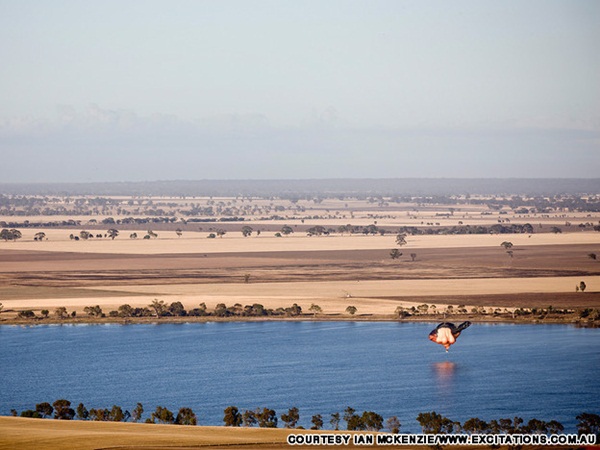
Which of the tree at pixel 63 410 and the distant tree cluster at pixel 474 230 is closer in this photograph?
the tree at pixel 63 410

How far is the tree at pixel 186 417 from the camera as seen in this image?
3875 centimetres

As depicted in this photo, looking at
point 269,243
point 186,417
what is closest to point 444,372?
point 186,417

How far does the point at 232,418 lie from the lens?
3859 centimetres

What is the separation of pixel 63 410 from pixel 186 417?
14.8 feet

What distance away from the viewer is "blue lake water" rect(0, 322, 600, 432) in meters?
42.8

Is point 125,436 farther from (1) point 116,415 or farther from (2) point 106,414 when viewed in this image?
(2) point 106,414

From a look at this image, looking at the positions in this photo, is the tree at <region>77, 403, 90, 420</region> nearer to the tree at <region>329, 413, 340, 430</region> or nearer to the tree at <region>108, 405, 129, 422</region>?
the tree at <region>108, 405, 129, 422</region>

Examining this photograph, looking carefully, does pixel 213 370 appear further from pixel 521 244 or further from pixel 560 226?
pixel 560 226

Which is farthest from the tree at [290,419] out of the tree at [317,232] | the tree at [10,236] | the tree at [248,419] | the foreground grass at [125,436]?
the tree at [317,232]

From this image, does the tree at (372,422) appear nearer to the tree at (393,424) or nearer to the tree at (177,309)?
the tree at (393,424)

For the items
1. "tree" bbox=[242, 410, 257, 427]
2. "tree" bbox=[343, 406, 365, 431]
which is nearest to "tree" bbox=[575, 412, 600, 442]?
"tree" bbox=[343, 406, 365, 431]

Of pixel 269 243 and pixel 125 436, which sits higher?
pixel 269 243

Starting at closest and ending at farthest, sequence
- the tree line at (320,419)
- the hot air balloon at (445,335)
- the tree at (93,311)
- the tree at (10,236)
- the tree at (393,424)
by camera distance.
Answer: the tree line at (320,419) < the tree at (393,424) < the hot air balloon at (445,335) < the tree at (93,311) < the tree at (10,236)

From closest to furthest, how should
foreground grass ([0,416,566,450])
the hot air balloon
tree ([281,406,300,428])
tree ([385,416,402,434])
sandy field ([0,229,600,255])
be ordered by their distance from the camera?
foreground grass ([0,416,566,450]) < tree ([385,416,402,434]) < tree ([281,406,300,428]) < the hot air balloon < sandy field ([0,229,600,255])
